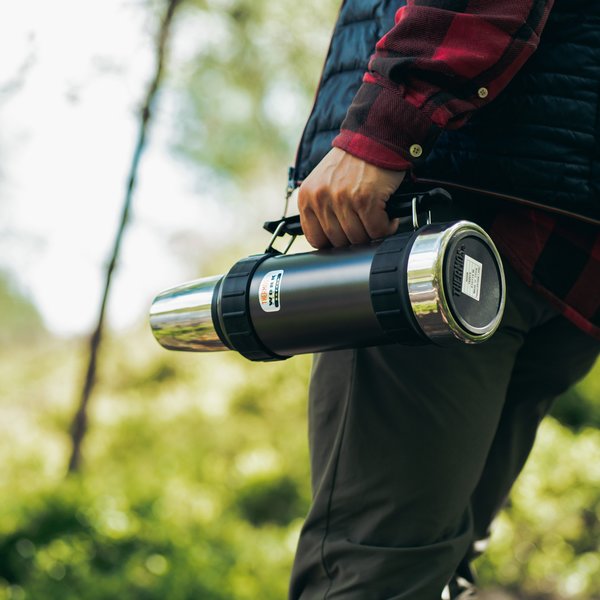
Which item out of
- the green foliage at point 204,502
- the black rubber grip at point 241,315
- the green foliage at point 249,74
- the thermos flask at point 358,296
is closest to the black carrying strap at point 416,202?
the thermos flask at point 358,296

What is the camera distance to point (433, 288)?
917 millimetres

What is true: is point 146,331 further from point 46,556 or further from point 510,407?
point 510,407

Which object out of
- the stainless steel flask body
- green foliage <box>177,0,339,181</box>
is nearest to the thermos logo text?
the stainless steel flask body

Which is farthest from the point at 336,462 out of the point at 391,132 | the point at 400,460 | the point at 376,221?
the point at 391,132

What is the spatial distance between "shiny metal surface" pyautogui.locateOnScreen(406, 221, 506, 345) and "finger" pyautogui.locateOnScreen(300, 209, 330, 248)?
0.56ft

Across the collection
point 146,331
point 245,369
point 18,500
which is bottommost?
point 146,331

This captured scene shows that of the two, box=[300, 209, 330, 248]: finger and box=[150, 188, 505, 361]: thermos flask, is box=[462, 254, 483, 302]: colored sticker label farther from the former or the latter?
box=[300, 209, 330, 248]: finger

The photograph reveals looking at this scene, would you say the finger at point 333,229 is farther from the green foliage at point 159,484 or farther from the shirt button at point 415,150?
the green foliage at point 159,484

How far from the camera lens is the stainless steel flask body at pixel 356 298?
935mm

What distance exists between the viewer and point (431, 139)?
1.03 metres

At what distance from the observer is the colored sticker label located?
3.16 feet

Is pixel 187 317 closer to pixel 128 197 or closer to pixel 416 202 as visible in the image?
pixel 416 202

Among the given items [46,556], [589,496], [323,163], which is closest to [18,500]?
[46,556]

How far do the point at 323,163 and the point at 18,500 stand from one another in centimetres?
245
